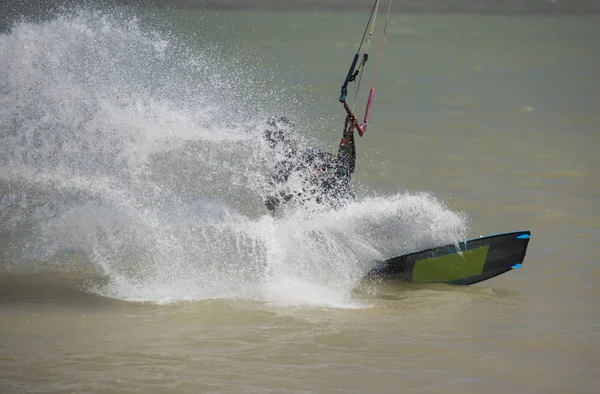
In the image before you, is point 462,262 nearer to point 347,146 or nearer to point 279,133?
point 347,146

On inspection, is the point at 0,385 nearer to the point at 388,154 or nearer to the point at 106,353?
the point at 106,353

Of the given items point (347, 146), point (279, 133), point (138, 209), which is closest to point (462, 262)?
point (347, 146)

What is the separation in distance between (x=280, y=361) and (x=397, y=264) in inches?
82.0

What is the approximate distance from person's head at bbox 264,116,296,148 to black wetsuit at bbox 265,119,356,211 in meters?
0.01

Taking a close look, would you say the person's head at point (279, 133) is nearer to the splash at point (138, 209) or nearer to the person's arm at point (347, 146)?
the splash at point (138, 209)

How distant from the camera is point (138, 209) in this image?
7.62 meters

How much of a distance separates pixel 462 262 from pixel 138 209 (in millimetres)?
2793

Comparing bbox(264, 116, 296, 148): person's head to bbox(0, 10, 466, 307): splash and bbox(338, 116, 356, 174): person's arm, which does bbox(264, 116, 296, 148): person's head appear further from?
bbox(338, 116, 356, 174): person's arm

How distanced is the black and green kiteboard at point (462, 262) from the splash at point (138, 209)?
0.15 m

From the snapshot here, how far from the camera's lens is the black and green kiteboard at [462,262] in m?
7.36

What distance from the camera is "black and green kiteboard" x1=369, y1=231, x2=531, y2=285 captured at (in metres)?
7.36

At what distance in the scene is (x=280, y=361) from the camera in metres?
5.62

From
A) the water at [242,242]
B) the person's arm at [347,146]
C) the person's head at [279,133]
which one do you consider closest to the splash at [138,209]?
the water at [242,242]

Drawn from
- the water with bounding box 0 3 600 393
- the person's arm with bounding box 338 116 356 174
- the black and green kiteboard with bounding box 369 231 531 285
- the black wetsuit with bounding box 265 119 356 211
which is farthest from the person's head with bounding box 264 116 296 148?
the black and green kiteboard with bounding box 369 231 531 285
